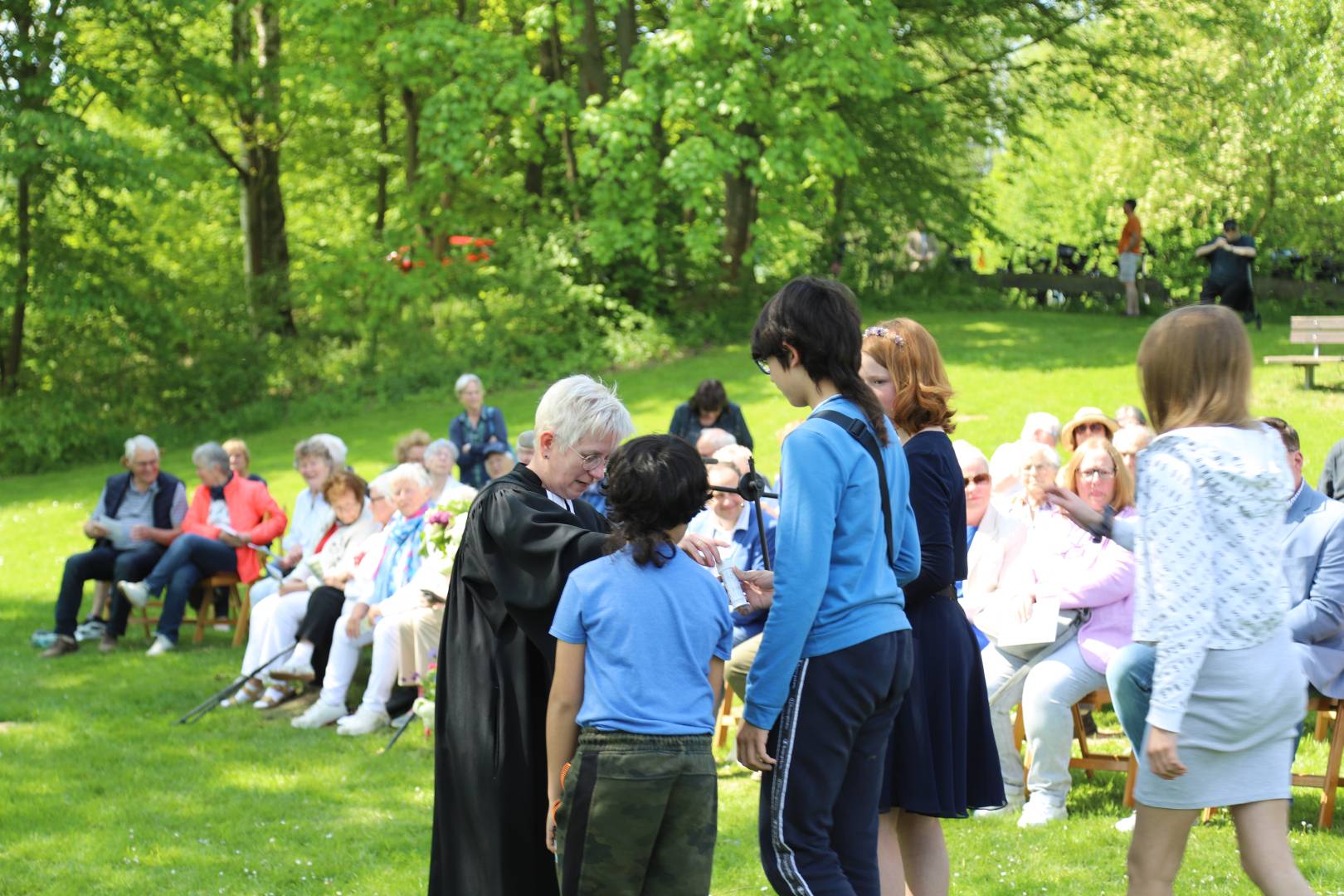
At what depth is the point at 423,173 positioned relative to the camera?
22094 millimetres

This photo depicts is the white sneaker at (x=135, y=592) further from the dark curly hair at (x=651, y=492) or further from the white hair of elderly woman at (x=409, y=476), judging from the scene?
the dark curly hair at (x=651, y=492)

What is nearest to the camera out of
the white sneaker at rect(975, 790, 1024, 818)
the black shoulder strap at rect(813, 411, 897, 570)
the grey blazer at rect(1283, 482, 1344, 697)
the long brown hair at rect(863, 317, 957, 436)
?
the black shoulder strap at rect(813, 411, 897, 570)

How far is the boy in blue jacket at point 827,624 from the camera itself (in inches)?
124

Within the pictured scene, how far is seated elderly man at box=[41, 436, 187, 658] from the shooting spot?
10617 millimetres

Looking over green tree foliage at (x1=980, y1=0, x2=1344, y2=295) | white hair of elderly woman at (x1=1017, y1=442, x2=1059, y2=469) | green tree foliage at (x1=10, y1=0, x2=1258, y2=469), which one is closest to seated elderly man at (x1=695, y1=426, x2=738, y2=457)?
white hair of elderly woman at (x1=1017, y1=442, x2=1059, y2=469)

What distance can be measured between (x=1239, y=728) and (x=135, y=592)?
8.94 metres

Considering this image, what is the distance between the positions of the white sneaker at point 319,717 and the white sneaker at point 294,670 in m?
0.38

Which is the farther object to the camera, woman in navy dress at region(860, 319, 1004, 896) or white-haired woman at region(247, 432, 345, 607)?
white-haired woman at region(247, 432, 345, 607)

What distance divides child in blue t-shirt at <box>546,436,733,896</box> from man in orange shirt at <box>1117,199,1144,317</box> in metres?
19.2

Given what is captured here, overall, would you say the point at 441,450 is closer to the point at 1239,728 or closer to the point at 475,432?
the point at 475,432

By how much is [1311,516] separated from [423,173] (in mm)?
18244

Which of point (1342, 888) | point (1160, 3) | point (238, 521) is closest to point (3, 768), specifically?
point (238, 521)

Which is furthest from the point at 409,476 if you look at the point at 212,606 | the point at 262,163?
the point at 262,163

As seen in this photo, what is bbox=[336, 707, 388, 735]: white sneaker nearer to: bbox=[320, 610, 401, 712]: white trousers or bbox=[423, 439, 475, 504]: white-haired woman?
bbox=[320, 610, 401, 712]: white trousers
